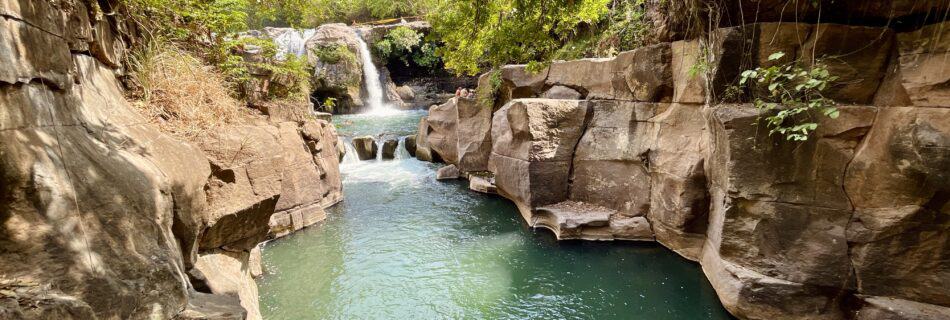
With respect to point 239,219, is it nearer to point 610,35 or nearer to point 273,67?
point 273,67

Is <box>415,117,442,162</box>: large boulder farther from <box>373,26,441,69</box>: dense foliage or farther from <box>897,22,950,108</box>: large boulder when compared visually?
<box>897,22,950,108</box>: large boulder

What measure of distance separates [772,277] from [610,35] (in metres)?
6.02

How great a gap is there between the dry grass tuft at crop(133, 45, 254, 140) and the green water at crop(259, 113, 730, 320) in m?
2.20

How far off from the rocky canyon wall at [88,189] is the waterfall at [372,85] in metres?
15.8

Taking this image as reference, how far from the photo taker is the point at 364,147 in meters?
12.1

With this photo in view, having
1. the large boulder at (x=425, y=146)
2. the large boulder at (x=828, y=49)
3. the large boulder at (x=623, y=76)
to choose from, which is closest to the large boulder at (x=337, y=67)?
the large boulder at (x=425, y=146)

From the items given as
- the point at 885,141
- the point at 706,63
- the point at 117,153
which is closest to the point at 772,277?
the point at 885,141

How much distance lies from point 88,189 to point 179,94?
89.0 inches

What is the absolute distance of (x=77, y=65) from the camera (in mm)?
2639

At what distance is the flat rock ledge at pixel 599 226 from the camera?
6.30 metres

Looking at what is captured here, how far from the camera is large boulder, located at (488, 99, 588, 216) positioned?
22.9 feet

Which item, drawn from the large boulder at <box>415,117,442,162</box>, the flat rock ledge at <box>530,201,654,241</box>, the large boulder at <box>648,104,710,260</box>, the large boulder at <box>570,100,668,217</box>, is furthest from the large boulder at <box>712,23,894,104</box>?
the large boulder at <box>415,117,442,162</box>

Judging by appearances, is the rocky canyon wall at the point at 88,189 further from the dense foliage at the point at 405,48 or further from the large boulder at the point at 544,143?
the dense foliage at the point at 405,48

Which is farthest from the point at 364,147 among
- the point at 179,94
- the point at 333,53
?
the point at 179,94
